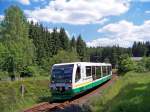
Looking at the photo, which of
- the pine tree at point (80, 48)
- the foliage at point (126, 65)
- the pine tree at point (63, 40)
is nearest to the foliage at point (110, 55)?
the pine tree at point (80, 48)

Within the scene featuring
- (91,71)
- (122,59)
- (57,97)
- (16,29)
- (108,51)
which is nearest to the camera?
(57,97)

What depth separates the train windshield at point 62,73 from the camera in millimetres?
25344

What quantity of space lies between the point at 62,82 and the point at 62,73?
2.38 ft

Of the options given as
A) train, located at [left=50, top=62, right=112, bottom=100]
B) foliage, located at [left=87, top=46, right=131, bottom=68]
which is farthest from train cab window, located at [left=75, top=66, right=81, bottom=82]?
foliage, located at [left=87, top=46, right=131, bottom=68]

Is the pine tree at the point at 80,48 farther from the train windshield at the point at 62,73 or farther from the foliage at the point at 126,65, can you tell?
the train windshield at the point at 62,73

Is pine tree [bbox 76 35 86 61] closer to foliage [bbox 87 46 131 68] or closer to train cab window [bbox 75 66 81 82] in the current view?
foliage [bbox 87 46 131 68]

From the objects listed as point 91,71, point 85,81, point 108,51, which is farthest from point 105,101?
point 108,51

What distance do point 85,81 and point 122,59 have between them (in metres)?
48.9

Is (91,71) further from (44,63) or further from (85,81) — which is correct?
(44,63)

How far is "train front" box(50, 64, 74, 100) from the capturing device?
82.3ft

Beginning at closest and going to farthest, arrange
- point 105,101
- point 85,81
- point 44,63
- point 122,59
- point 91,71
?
point 105,101
point 85,81
point 91,71
point 122,59
point 44,63

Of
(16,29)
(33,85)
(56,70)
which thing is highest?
(16,29)

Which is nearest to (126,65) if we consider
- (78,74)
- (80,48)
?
(78,74)

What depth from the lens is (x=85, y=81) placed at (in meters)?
28.2
